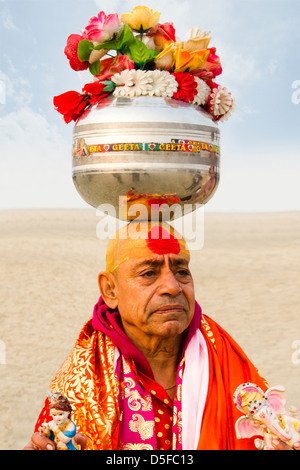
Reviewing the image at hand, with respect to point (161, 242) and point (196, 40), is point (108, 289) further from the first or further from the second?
point (196, 40)

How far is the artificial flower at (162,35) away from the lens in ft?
12.6

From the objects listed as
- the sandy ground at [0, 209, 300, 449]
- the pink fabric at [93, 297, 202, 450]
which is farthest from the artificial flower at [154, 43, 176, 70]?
the sandy ground at [0, 209, 300, 449]

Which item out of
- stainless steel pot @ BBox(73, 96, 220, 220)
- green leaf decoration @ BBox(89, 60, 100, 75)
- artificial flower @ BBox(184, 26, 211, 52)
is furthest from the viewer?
green leaf decoration @ BBox(89, 60, 100, 75)

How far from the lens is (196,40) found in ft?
12.5

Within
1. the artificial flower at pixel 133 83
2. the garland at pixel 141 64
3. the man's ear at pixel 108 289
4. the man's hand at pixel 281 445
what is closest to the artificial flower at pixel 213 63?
the garland at pixel 141 64

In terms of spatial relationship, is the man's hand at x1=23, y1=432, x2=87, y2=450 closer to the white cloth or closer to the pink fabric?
the pink fabric

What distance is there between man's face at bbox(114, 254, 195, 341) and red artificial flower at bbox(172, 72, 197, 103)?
95cm

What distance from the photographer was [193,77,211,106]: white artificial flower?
378 centimetres

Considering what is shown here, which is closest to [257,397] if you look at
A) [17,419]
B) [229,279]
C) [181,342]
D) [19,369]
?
[181,342]

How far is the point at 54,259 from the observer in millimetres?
19641

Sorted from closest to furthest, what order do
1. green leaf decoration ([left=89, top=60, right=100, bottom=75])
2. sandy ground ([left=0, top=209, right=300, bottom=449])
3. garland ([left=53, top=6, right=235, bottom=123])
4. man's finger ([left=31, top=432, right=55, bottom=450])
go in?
1. man's finger ([left=31, top=432, right=55, bottom=450])
2. garland ([left=53, top=6, right=235, bottom=123])
3. green leaf decoration ([left=89, top=60, right=100, bottom=75])
4. sandy ground ([left=0, top=209, right=300, bottom=449])

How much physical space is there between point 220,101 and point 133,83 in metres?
0.56

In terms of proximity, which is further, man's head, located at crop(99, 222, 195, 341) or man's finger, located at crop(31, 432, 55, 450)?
man's head, located at crop(99, 222, 195, 341)

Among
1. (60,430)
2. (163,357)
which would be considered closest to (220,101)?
(163,357)
